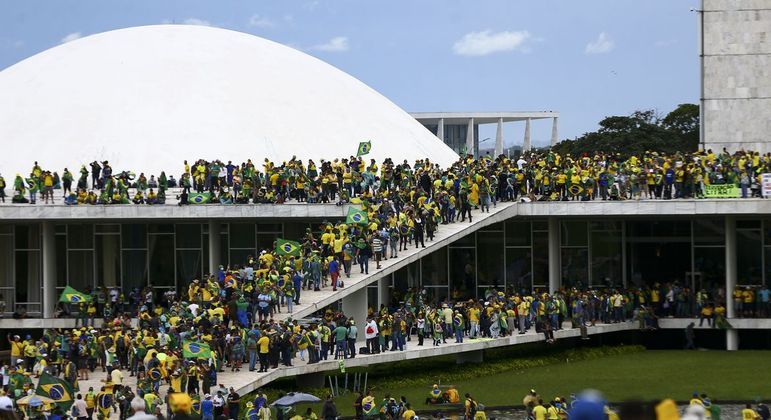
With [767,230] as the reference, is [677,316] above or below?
below

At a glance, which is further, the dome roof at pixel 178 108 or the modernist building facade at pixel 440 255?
the dome roof at pixel 178 108

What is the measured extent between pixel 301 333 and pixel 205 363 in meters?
3.82

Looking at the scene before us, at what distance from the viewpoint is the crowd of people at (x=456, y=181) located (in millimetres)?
37625

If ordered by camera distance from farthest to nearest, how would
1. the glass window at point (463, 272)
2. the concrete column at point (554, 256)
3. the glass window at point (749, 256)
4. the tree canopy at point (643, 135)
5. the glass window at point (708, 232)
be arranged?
1. the tree canopy at point (643, 135)
2. the glass window at point (463, 272)
3. the concrete column at point (554, 256)
4. the glass window at point (708, 232)
5. the glass window at point (749, 256)

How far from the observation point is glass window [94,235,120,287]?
43188mm

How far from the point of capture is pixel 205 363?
26656mm

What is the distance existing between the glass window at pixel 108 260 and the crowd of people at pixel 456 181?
2.89 metres

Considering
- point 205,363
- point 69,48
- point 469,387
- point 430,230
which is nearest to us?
point 205,363

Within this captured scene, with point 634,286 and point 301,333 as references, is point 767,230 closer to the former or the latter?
point 634,286

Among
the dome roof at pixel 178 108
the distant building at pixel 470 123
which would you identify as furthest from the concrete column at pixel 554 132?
the dome roof at pixel 178 108

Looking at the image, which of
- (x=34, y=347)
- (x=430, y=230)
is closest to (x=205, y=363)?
(x=34, y=347)

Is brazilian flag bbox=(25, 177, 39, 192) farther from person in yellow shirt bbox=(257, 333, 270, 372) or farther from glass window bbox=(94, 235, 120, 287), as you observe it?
person in yellow shirt bbox=(257, 333, 270, 372)

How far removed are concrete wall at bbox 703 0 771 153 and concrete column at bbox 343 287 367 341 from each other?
17.6m

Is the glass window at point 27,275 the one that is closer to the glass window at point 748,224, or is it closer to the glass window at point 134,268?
the glass window at point 134,268
